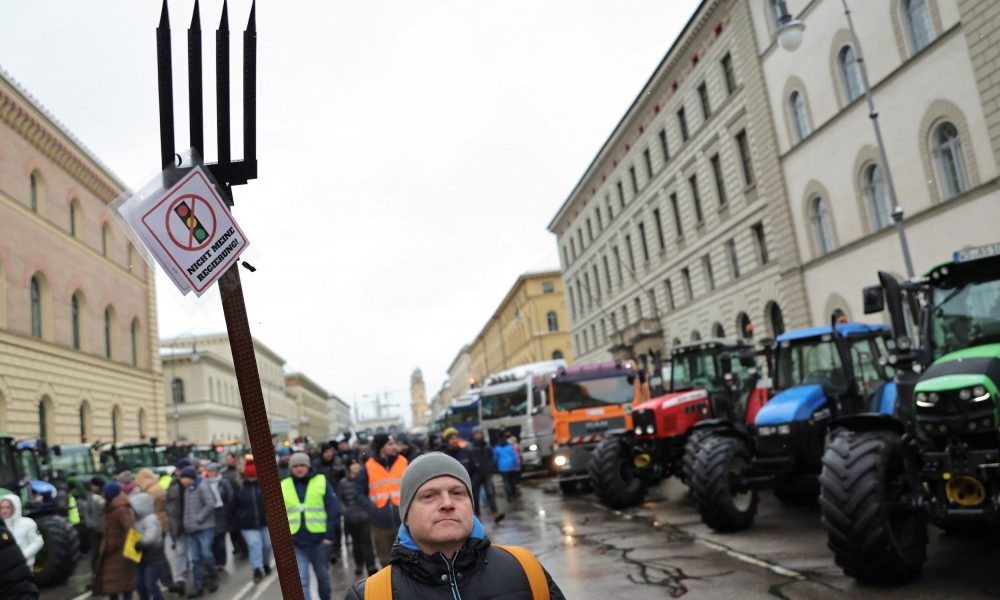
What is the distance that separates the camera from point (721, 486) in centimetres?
1055

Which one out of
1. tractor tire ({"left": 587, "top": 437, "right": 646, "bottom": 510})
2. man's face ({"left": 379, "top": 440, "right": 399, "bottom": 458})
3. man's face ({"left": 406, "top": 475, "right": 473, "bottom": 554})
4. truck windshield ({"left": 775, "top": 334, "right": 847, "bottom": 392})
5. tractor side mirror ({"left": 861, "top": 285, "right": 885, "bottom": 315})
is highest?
tractor side mirror ({"left": 861, "top": 285, "right": 885, "bottom": 315})

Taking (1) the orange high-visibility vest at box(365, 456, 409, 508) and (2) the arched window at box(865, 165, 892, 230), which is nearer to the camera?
(1) the orange high-visibility vest at box(365, 456, 409, 508)

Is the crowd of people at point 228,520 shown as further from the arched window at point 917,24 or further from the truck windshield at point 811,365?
the arched window at point 917,24

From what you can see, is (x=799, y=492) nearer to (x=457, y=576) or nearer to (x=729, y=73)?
(x=457, y=576)

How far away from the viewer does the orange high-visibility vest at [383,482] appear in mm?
9242

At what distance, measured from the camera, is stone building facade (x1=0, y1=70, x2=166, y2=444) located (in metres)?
26.9

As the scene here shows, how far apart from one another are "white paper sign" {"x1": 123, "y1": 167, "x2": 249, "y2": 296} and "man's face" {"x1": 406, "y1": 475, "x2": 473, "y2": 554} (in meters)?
1.08

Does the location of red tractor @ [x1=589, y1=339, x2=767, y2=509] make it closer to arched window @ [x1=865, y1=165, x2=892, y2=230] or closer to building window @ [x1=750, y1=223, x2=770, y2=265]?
arched window @ [x1=865, y1=165, x2=892, y2=230]

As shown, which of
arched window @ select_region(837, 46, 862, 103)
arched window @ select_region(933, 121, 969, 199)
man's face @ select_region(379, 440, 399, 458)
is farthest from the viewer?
arched window @ select_region(837, 46, 862, 103)

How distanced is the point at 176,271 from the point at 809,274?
2681 cm

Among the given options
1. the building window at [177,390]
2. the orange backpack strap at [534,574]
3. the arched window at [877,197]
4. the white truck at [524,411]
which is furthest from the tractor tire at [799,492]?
the building window at [177,390]

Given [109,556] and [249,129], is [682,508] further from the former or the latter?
[249,129]

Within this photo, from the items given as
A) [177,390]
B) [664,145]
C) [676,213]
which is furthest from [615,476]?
[177,390]

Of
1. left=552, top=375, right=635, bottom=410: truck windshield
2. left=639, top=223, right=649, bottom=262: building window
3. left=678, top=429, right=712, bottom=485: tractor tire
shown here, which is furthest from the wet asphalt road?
left=639, top=223, right=649, bottom=262: building window
